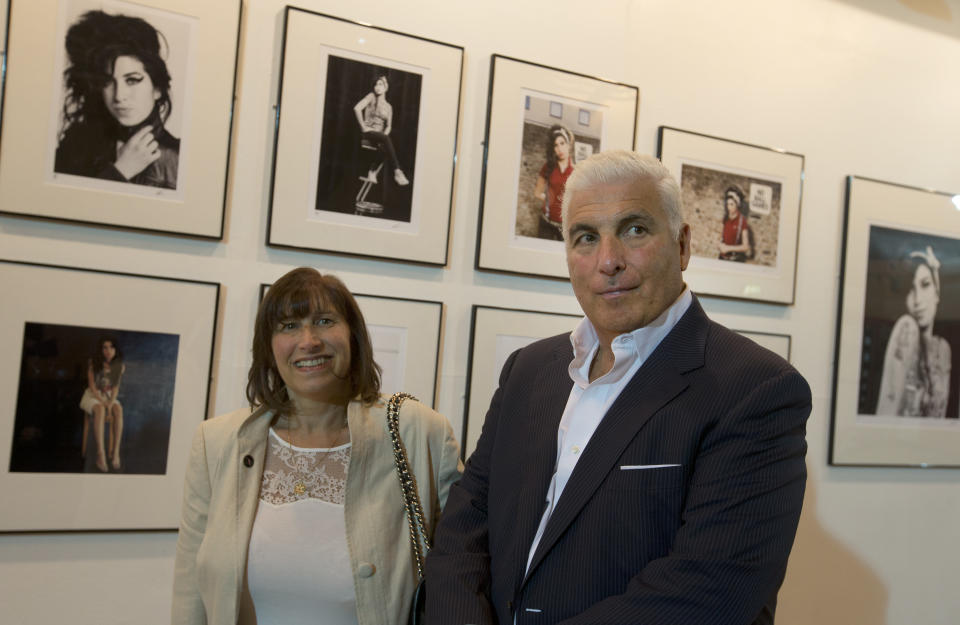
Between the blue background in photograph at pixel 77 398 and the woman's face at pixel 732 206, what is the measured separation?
2278mm

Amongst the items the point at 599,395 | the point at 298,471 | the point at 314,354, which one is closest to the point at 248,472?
the point at 298,471

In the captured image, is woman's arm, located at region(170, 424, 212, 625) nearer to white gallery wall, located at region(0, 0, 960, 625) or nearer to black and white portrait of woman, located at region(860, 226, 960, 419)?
white gallery wall, located at region(0, 0, 960, 625)

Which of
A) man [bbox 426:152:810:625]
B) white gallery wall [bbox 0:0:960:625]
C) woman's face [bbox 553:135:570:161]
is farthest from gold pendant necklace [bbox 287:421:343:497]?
woman's face [bbox 553:135:570:161]

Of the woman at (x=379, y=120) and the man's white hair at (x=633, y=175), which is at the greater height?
the woman at (x=379, y=120)

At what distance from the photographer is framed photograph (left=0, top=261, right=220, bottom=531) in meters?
2.32

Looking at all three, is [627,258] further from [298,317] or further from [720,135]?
[720,135]

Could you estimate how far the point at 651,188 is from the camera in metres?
1.63

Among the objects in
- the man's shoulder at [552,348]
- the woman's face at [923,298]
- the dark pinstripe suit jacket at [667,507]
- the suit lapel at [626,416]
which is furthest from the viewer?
the woman's face at [923,298]

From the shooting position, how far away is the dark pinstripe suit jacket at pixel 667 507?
1390mm

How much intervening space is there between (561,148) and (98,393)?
186 centimetres

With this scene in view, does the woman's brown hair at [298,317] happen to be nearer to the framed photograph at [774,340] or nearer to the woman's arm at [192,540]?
the woman's arm at [192,540]

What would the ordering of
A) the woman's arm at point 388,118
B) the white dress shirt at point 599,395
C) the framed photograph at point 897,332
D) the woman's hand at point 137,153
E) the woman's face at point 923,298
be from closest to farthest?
the white dress shirt at point 599,395 → the woman's hand at point 137,153 → the woman's arm at point 388,118 → the framed photograph at point 897,332 → the woman's face at point 923,298

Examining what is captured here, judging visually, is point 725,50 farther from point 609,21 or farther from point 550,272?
point 550,272

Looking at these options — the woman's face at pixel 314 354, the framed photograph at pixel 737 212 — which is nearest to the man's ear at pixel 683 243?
the woman's face at pixel 314 354
